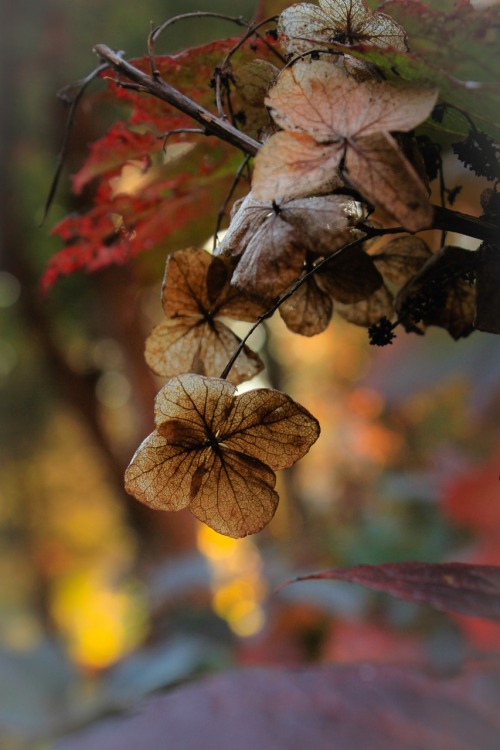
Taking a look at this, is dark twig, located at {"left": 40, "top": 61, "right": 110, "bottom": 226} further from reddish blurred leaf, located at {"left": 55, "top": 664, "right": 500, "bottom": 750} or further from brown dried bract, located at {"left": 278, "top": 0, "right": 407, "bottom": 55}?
reddish blurred leaf, located at {"left": 55, "top": 664, "right": 500, "bottom": 750}

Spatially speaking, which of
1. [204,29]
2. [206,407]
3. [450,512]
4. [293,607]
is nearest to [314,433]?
[206,407]

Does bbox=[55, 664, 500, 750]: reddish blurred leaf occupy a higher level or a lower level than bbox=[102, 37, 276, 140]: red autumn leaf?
lower

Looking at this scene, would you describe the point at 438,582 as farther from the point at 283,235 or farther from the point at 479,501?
the point at 479,501

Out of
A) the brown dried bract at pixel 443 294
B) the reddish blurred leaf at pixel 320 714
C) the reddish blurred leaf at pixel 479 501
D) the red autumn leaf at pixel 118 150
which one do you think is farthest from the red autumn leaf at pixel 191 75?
the reddish blurred leaf at pixel 479 501

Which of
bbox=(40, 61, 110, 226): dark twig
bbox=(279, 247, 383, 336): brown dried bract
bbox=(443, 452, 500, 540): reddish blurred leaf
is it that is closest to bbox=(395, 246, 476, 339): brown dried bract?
bbox=(279, 247, 383, 336): brown dried bract

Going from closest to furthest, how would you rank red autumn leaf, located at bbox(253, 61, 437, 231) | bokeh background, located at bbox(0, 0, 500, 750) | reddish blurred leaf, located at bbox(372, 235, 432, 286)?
red autumn leaf, located at bbox(253, 61, 437, 231) → reddish blurred leaf, located at bbox(372, 235, 432, 286) → bokeh background, located at bbox(0, 0, 500, 750)

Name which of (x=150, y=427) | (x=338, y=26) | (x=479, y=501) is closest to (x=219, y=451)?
(x=338, y=26)

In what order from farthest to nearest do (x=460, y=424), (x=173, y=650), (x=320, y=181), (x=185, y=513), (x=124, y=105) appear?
(x=185, y=513) → (x=460, y=424) → (x=173, y=650) → (x=124, y=105) → (x=320, y=181)

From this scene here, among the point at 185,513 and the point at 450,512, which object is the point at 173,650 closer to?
the point at 450,512
